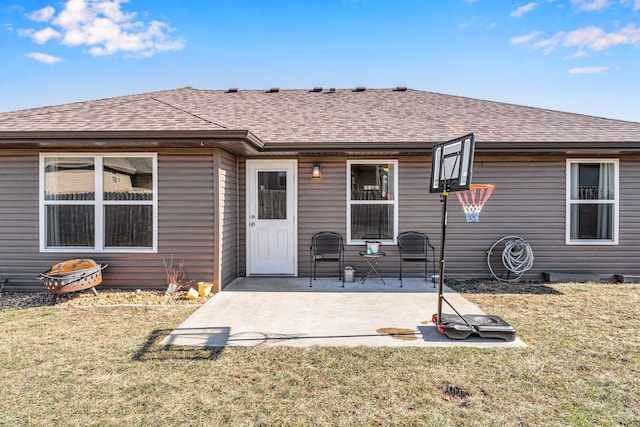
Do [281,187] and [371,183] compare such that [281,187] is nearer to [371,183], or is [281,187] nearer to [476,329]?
[371,183]

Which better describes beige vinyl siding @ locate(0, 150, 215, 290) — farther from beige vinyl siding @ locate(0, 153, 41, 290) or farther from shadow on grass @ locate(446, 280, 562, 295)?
shadow on grass @ locate(446, 280, 562, 295)

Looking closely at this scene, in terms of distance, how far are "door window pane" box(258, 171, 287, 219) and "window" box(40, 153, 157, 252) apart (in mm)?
1817

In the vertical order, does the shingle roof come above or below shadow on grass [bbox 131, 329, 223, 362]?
above

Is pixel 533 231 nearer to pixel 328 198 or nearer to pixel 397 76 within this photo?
pixel 328 198

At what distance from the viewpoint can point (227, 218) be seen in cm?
589

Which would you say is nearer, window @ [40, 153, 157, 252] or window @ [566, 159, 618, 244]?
window @ [40, 153, 157, 252]

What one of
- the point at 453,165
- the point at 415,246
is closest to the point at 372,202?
the point at 415,246

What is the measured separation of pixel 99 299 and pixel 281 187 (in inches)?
132

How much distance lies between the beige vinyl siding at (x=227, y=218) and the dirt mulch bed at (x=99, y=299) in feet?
2.19

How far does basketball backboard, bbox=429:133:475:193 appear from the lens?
10.9ft

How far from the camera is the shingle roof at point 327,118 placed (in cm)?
554

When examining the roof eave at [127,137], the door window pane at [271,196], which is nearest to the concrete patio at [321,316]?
the door window pane at [271,196]

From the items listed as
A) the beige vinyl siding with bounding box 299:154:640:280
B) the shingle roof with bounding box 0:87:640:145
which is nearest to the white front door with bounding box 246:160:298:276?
the beige vinyl siding with bounding box 299:154:640:280

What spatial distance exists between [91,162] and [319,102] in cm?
499
